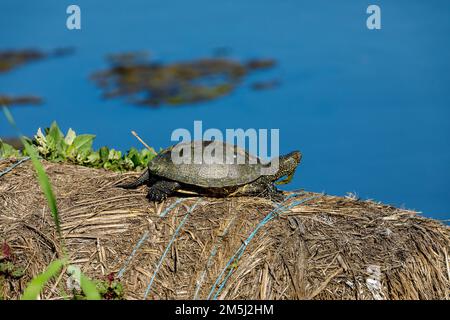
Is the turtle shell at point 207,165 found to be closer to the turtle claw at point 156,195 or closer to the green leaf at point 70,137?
the turtle claw at point 156,195

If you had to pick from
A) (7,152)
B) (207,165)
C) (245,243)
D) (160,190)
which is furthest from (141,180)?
(7,152)

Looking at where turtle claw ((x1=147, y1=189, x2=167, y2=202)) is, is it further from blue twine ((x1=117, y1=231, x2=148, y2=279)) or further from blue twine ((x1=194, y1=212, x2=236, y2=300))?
blue twine ((x1=194, y1=212, x2=236, y2=300))

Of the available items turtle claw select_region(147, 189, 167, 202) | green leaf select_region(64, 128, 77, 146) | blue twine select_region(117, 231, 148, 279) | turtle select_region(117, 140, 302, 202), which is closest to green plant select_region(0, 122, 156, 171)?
green leaf select_region(64, 128, 77, 146)

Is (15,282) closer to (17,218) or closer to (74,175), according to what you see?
(17,218)
